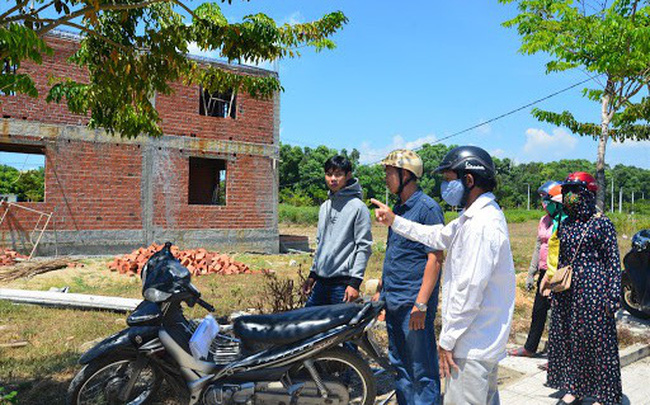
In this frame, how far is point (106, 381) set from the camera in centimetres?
321

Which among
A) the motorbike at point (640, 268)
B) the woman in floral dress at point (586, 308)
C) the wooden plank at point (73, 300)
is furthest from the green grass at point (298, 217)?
the woman in floral dress at point (586, 308)

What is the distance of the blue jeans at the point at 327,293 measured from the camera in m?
3.63

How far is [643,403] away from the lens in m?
3.68

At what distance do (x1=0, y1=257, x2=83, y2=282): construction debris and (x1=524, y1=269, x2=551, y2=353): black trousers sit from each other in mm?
8977

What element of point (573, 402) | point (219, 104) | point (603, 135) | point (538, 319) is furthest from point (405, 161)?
point (219, 104)

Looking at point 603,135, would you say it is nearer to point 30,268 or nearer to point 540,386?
point 540,386

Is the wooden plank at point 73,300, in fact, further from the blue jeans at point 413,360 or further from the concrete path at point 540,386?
the concrete path at point 540,386

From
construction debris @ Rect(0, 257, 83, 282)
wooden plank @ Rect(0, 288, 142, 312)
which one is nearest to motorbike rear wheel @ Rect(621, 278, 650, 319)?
wooden plank @ Rect(0, 288, 142, 312)

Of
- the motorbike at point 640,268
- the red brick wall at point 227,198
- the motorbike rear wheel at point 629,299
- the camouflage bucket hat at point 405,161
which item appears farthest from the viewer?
the red brick wall at point 227,198

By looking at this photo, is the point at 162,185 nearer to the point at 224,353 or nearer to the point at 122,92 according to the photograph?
the point at 122,92

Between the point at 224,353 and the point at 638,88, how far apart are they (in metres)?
10.8

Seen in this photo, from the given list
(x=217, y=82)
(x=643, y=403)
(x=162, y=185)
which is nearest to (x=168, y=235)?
(x=162, y=185)

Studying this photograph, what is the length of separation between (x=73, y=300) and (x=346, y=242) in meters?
4.64

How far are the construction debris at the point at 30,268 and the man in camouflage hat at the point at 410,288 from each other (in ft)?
28.5
